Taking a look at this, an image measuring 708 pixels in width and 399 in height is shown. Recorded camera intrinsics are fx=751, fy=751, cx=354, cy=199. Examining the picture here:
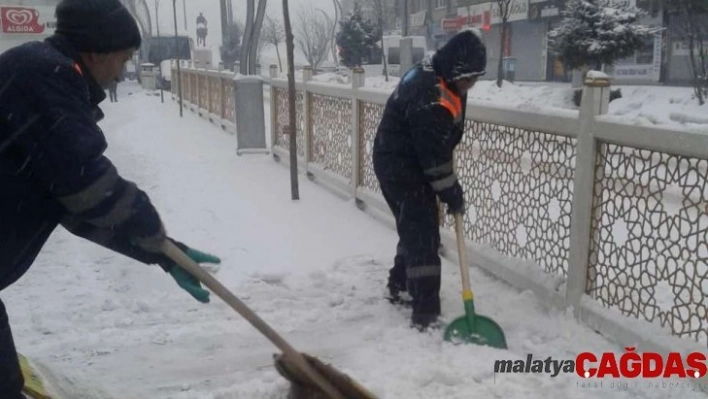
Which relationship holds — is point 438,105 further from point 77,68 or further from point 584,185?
point 77,68

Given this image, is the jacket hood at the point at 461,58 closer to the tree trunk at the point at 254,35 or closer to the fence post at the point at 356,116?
the fence post at the point at 356,116

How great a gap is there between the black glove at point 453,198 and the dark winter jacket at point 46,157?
209 cm

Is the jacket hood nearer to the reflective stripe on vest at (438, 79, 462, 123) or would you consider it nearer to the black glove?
the reflective stripe on vest at (438, 79, 462, 123)

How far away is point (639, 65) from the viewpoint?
83.9 feet

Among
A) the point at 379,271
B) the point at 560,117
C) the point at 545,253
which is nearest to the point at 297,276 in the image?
the point at 379,271

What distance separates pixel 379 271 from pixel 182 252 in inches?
113

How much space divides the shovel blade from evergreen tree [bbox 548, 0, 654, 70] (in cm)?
1739

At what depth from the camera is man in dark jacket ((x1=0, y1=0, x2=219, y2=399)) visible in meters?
1.94

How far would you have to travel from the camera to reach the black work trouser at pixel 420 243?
160 inches

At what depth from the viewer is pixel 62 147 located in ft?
6.41

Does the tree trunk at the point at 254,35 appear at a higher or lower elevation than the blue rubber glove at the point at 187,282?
higher

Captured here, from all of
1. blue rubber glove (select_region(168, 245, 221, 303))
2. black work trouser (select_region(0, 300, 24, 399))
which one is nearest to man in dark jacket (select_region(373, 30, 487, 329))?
blue rubber glove (select_region(168, 245, 221, 303))

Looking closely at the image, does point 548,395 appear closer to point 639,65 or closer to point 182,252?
point 182,252

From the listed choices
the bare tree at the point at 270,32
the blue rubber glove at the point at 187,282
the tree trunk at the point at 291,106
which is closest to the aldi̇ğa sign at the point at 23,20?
the bare tree at the point at 270,32
